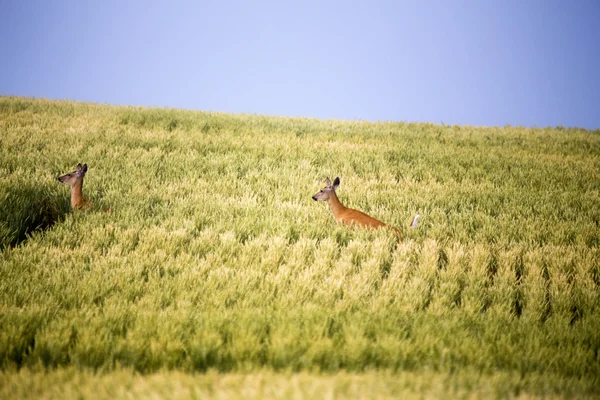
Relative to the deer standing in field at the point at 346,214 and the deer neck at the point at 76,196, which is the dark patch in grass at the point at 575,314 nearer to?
→ the deer standing in field at the point at 346,214

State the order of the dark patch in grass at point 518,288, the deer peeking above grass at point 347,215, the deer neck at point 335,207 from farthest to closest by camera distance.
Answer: the deer neck at point 335,207 → the deer peeking above grass at point 347,215 → the dark patch in grass at point 518,288

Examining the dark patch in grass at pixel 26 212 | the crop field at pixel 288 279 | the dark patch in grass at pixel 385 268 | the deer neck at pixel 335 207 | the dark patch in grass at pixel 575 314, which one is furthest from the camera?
the deer neck at pixel 335 207

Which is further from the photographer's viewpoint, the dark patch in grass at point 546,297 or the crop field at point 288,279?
the dark patch in grass at point 546,297

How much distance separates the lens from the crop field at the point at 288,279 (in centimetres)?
287

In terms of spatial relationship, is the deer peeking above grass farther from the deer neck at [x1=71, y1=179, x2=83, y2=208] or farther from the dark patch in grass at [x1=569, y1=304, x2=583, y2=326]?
the deer neck at [x1=71, y1=179, x2=83, y2=208]

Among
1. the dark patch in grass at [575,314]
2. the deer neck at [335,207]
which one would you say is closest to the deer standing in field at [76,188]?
the deer neck at [335,207]

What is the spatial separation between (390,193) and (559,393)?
21.0ft

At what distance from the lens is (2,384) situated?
2.59 m

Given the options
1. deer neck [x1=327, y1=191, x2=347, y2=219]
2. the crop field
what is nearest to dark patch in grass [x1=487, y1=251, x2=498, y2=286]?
the crop field

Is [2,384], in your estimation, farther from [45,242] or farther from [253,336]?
[45,242]

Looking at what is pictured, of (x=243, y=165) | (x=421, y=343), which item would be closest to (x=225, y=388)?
(x=421, y=343)

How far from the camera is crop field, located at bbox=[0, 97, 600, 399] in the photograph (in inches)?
113

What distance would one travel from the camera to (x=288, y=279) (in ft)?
15.6

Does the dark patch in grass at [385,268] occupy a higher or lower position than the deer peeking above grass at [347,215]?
lower
